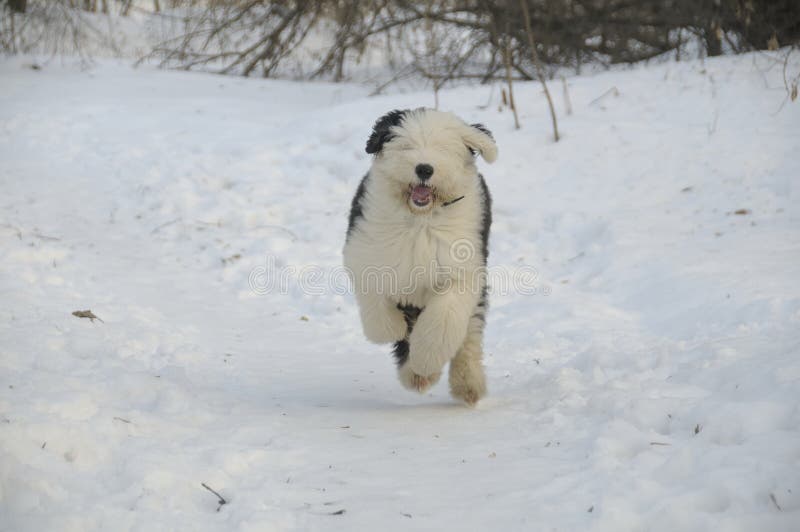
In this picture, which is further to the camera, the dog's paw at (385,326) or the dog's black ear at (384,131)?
the dog's paw at (385,326)

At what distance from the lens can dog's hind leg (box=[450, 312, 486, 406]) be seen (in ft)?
14.6

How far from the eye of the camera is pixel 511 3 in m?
11.6

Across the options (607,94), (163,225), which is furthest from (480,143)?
(607,94)

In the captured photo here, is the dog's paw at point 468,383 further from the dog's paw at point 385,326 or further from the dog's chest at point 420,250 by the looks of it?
the dog's chest at point 420,250

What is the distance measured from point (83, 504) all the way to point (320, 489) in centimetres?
80

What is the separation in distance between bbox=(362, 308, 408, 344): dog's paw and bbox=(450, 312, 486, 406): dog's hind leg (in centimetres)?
34

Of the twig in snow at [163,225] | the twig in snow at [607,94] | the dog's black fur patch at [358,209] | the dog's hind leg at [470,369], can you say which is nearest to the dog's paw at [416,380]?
the dog's hind leg at [470,369]

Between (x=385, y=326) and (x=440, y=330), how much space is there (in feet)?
1.10

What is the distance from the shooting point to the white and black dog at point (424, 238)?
406 cm

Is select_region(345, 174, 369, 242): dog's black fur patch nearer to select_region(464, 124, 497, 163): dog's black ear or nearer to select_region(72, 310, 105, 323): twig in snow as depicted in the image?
select_region(464, 124, 497, 163): dog's black ear

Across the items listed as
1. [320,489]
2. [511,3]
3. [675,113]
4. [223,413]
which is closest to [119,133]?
[511,3]

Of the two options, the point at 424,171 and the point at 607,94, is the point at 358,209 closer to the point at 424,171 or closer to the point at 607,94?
the point at 424,171

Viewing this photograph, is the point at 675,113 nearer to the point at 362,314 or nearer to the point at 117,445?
the point at 362,314

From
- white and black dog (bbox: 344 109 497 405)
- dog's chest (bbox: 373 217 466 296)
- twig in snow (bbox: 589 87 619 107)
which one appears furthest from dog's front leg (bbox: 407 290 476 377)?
twig in snow (bbox: 589 87 619 107)
